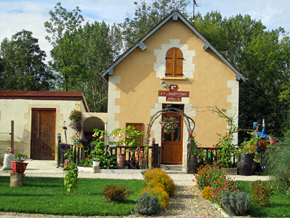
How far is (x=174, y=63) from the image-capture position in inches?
568

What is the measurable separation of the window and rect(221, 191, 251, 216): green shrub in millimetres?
8190

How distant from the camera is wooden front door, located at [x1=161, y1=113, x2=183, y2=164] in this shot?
48.1 ft

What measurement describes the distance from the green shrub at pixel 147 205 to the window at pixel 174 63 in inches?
330

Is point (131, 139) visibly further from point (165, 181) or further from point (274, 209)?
point (274, 209)

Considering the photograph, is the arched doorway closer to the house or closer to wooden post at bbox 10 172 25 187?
the house

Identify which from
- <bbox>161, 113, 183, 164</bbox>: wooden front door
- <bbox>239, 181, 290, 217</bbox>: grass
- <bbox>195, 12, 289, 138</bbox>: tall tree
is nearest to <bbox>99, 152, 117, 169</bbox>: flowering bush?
<bbox>161, 113, 183, 164</bbox>: wooden front door

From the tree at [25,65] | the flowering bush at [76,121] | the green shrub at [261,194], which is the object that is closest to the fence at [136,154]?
the flowering bush at [76,121]

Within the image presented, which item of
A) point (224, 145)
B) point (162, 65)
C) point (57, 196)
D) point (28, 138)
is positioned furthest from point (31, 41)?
point (57, 196)

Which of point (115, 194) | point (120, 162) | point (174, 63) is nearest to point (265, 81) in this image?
point (174, 63)

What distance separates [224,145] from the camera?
40.5ft

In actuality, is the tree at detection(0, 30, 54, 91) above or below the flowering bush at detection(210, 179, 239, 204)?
above

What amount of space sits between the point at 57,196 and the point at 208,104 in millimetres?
8556

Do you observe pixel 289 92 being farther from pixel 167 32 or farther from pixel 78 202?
pixel 78 202

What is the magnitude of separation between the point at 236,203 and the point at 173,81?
27.1 feet
